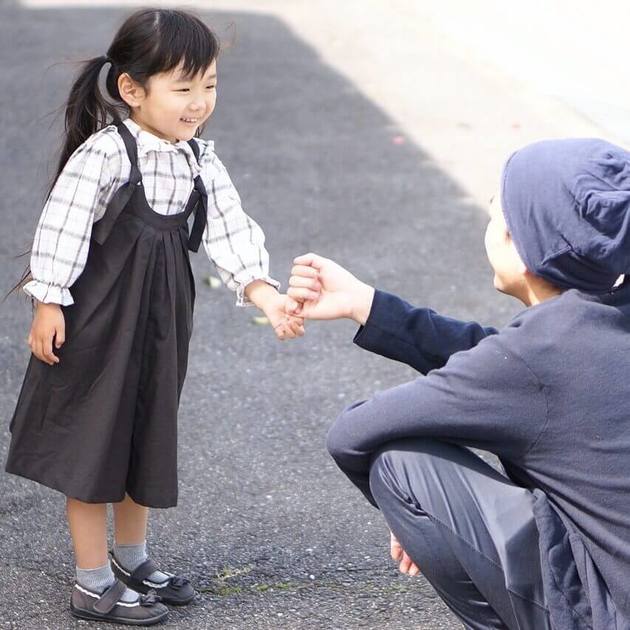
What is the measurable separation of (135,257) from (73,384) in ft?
0.99

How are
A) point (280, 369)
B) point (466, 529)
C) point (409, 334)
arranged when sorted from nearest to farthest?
point (466, 529), point (409, 334), point (280, 369)

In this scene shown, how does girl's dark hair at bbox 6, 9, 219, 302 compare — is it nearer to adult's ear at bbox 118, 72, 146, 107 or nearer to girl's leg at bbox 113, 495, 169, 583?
adult's ear at bbox 118, 72, 146, 107

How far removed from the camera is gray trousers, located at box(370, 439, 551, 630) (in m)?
2.29

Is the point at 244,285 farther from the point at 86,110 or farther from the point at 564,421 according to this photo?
the point at 564,421

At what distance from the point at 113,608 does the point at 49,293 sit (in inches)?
27.8

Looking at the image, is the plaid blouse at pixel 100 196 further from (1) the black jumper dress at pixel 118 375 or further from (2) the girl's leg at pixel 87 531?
(2) the girl's leg at pixel 87 531

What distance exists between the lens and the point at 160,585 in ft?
9.46

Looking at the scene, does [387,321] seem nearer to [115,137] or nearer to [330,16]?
[115,137]

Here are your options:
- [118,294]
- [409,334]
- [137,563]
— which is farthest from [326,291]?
[137,563]

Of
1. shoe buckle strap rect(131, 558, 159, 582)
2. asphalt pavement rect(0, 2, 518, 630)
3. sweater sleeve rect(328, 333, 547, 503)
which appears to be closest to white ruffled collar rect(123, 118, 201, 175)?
asphalt pavement rect(0, 2, 518, 630)

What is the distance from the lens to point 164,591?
2.88 metres

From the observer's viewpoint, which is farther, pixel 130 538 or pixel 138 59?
pixel 130 538

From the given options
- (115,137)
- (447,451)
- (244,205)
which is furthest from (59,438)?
(244,205)

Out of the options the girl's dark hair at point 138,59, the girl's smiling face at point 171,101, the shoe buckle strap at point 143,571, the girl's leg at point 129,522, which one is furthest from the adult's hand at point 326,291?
the shoe buckle strap at point 143,571
